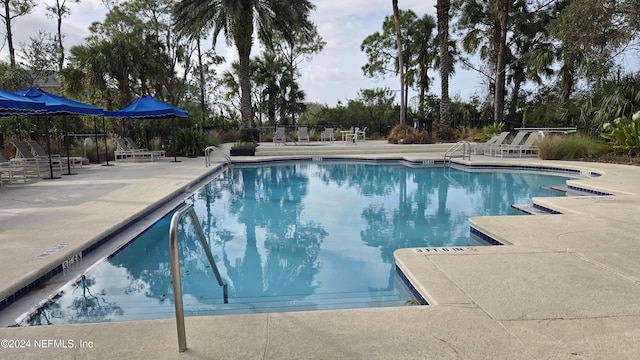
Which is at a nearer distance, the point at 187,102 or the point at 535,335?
the point at 535,335

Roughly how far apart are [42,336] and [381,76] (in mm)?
30554

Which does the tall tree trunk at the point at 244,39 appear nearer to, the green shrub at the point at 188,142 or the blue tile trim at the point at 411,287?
the green shrub at the point at 188,142

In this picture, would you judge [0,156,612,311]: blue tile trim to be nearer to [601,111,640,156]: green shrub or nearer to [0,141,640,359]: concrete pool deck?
[0,141,640,359]: concrete pool deck

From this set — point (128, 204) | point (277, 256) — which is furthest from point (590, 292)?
point (128, 204)

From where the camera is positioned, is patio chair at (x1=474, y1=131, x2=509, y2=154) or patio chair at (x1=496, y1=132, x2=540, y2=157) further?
patio chair at (x1=474, y1=131, x2=509, y2=154)

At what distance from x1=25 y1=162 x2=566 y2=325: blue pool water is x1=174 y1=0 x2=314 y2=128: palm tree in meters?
8.13

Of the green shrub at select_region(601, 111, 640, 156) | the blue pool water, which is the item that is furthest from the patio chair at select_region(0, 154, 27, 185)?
the green shrub at select_region(601, 111, 640, 156)

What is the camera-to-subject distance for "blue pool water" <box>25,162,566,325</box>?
354cm

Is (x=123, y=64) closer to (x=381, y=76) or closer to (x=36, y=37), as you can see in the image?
(x=36, y=37)

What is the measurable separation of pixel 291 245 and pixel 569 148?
10.9 metres

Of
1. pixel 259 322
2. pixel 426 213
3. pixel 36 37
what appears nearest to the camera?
pixel 259 322

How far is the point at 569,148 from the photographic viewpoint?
12.5 metres

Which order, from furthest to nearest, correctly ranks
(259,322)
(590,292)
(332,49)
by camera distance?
(332,49) < (590,292) < (259,322)

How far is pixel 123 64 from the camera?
1680 centimetres
